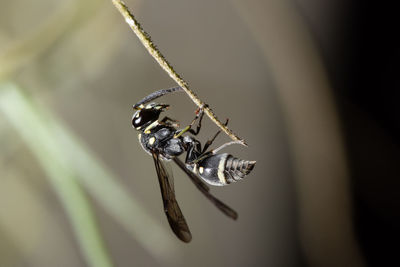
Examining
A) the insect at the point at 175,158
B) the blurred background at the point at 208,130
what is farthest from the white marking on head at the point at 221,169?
the blurred background at the point at 208,130

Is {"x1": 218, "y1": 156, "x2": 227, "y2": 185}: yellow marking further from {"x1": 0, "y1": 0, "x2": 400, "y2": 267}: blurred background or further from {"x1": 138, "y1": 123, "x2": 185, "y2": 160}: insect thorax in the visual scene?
{"x1": 0, "y1": 0, "x2": 400, "y2": 267}: blurred background

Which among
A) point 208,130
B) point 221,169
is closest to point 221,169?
point 221,169

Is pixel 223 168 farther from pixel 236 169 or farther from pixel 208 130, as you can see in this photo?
pixel 208 130

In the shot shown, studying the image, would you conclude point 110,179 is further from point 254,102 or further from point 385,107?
point 385,107

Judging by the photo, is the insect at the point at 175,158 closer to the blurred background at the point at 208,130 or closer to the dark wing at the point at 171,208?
the dark wing at the point at 171,208

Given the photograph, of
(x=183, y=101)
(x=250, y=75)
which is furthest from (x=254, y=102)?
(x=183, y=101)

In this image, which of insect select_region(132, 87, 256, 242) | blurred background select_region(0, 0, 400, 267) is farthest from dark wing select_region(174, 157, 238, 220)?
blurred background select_region(0, 0, 400, 267)
